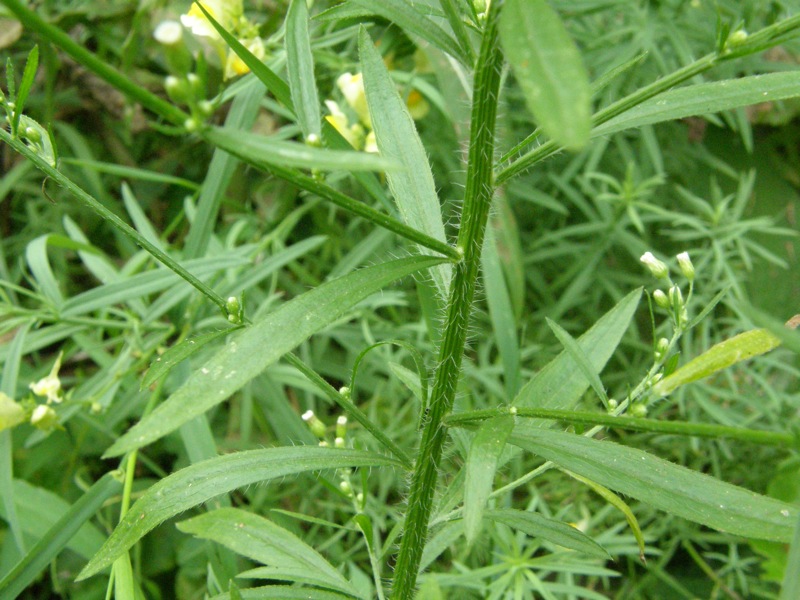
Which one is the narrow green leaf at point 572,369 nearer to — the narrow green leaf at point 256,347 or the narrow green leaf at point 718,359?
the narrow green leaf at point 718,359

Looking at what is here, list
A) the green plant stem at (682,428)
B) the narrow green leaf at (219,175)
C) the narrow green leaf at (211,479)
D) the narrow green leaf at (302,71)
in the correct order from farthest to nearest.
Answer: the narrow green leaf at (219,175) → the narrow green leaf at (211,479) → the narrow green leaf at (302,71) → the green plant stem at (682,428)

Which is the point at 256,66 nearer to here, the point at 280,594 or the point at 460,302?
the point at 460,302

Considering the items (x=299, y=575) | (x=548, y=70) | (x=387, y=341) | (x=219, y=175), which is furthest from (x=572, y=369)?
(x=219, y=175)

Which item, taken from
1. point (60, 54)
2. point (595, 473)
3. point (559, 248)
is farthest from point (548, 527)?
point (60, 54)

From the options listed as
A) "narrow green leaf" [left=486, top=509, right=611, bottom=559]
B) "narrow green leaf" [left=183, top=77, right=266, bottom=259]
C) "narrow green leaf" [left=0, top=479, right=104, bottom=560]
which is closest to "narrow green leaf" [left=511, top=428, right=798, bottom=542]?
"narrow green leaf" [left=486, top=509, right=611, bottom=559]

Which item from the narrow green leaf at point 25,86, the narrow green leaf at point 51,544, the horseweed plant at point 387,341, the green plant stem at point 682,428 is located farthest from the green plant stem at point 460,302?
the narrow green leaf at point 51,544
